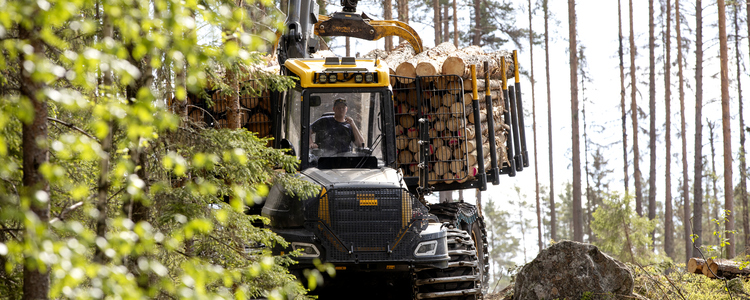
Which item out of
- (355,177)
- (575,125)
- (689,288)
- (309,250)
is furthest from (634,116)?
(309,250)

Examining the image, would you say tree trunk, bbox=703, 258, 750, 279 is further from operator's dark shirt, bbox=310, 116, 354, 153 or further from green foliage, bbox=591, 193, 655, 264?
green foliage, bbox=591, 193, 655, 264

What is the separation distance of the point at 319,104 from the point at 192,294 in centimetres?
432

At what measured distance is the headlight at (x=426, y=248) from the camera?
229 inches

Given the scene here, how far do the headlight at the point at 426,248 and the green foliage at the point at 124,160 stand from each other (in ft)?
4.35

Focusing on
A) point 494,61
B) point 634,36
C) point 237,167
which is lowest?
point 237,167

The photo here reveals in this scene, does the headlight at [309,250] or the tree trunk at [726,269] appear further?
the tree trunk at [726,269]

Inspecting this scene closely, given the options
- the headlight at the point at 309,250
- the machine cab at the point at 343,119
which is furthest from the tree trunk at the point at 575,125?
the headlight at the point at 309,250

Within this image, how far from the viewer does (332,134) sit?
6.59 meters

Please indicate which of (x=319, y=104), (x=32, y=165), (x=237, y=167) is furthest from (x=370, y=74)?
(x=32, y=165)

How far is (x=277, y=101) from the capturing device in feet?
23.8

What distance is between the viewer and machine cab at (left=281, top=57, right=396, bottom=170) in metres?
6.50

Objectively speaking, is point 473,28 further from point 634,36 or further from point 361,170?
point 361,170

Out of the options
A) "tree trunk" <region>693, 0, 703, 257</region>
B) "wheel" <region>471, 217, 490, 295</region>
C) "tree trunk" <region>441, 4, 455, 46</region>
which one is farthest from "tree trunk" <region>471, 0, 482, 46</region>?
"wheel" <region>471, 217, 490, 295</region>

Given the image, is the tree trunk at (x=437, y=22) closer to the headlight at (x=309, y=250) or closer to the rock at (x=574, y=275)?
the rock at (x=574, y=275)
